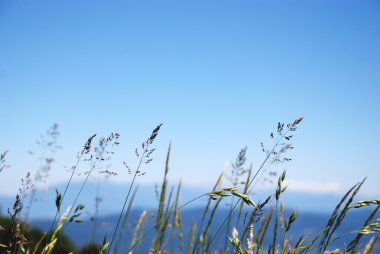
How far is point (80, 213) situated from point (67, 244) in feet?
22.9

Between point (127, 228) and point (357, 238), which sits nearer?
point (357, 238)

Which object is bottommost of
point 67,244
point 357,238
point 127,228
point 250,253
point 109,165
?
point 67,244

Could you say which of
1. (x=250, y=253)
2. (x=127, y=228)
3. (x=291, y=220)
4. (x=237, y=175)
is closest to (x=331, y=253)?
(x=291, y=220)

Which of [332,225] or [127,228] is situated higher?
[332,225]

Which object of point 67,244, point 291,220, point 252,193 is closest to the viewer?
point 291,220

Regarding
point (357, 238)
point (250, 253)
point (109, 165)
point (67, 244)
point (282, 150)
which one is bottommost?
point (67, 244)

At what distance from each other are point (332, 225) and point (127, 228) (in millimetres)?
2207

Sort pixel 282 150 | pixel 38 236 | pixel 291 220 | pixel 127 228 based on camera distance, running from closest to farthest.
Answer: pixel 291 220 < pixel 282 150 < pixel 127 228 < pixel 38 236

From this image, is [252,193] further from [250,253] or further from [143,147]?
[143,147]

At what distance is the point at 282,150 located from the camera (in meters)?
2.41

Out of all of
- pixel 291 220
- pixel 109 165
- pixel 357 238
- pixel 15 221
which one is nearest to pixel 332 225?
pixel 357 238

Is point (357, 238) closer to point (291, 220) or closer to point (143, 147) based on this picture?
point (291, 220)

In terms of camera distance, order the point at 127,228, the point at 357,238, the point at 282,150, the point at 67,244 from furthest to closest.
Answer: the point at 67,244 → the point at 127,228 → the point at 282,150 → the point at 357,238

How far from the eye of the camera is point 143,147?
2.13 metres
